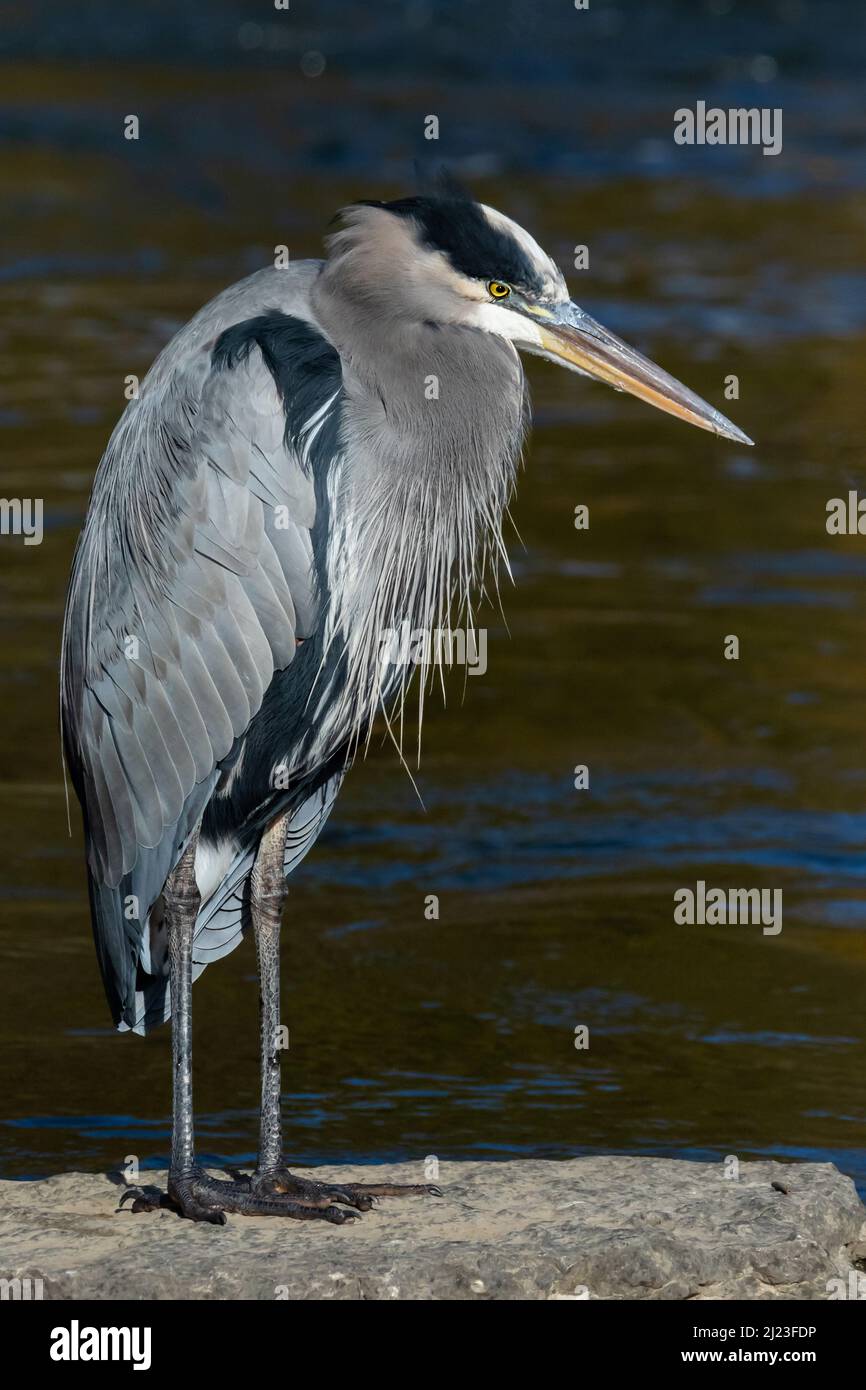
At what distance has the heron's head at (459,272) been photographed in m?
6.25

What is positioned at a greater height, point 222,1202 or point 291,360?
point 291,360

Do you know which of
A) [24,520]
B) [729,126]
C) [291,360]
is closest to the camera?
[291,360]

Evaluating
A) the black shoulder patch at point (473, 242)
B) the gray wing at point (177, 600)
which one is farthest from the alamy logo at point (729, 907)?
the black shoulder patch at point (473, 242)

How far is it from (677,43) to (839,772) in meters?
25.5

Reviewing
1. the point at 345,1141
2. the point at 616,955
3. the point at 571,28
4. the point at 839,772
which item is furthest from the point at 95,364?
the point at 571,28

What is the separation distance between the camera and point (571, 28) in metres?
34.3

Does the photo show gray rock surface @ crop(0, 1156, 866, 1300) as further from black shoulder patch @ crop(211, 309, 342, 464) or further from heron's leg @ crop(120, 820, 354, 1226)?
black shoulder patch @ crop(211, 309, 342, 464)

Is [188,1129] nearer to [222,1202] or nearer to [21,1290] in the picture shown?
[222,1202]

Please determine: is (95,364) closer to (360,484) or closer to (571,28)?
(360,484)

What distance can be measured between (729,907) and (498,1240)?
12.8 feet

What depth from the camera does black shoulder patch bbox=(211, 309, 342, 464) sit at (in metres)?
6.19

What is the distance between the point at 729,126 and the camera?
3028 centimetres

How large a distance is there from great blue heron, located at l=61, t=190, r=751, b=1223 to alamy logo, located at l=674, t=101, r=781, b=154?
22284mm

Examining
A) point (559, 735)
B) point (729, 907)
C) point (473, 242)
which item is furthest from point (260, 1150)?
point (559, 735)
